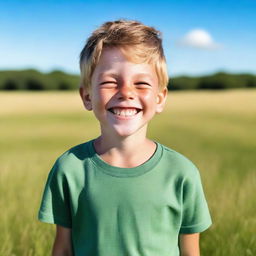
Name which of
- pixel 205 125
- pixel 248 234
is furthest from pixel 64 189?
pixel 205 125

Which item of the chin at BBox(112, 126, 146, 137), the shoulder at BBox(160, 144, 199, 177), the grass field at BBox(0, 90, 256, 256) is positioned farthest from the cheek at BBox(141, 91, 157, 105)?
the grass field at BBox(0, 90, 256, 256)

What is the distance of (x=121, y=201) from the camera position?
1.88m

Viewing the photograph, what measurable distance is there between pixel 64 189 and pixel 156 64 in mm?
650

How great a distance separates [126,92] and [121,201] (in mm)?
442

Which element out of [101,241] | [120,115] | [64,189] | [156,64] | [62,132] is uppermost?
[156,64]

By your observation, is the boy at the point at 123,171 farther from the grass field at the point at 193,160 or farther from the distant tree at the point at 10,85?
the distant tree at the point at 10,85

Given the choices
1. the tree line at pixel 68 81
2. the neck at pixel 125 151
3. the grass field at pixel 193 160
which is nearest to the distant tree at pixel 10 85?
the tree line at pixel 68 81

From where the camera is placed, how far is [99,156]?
195 centimetres

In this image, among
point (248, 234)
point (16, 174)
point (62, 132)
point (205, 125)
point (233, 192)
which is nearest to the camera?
point (248, 234)

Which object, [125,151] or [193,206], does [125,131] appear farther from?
[193,206]

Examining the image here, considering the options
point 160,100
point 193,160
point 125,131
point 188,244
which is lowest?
point 193,160

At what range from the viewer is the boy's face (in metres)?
1.84

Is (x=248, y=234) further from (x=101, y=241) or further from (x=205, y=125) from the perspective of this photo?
(x=205, y=125)

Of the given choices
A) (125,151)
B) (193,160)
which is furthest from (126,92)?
(193,160)
